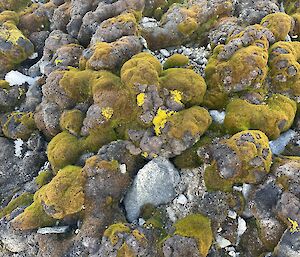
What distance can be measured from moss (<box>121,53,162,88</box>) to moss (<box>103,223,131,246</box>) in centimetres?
472

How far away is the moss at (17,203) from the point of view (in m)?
13.1

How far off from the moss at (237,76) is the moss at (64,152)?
508cm

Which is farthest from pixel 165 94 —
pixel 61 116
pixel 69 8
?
pixel 69 8

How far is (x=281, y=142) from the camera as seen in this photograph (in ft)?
40.4

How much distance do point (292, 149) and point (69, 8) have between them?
13.4m

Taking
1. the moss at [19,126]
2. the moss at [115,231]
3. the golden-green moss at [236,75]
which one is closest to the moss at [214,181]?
the golden-green moss at [236,75]

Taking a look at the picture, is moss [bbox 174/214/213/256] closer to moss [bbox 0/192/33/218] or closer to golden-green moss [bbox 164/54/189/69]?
moss [bbox 0/192/33/218]

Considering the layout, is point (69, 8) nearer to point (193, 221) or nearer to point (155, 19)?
point (155, 19)

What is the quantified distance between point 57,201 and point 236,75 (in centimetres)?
755

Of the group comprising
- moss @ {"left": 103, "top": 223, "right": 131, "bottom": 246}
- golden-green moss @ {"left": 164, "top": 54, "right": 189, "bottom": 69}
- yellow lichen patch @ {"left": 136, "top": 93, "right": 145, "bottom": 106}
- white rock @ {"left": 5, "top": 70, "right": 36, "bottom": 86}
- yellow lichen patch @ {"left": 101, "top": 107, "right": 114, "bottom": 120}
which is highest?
golden-green moss @ {"left": 164, "top": 54, "right": 189, "bottom": 69}

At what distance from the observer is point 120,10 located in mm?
16234

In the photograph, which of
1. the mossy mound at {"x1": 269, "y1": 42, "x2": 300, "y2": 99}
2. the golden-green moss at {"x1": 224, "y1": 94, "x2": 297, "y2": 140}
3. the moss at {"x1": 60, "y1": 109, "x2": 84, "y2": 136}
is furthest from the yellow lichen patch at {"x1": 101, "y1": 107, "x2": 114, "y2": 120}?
the mossy mound at {"x1": 269, "y1": 42, "x2": 300, "y2": 99}

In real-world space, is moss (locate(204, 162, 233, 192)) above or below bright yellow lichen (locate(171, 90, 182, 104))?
below

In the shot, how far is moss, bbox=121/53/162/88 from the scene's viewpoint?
39.4 feet
